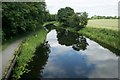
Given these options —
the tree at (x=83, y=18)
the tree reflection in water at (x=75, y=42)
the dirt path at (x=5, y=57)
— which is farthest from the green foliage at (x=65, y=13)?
the dirt path at (x=5, y=57)

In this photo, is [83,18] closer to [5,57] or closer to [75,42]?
[75,42]

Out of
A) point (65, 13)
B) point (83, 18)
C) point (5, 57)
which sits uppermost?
point (65, 13)

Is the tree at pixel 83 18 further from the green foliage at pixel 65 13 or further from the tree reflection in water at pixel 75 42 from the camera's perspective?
the green foliage at pixel 65 13

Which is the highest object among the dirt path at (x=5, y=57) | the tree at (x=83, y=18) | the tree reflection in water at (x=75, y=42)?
the tree at (x=83, y=18)

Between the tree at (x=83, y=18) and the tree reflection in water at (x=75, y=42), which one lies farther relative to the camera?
the tree at (x=83, y=18)

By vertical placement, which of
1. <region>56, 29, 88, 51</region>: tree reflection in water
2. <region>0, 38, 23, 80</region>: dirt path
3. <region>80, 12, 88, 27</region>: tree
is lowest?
<region>56, 29, 88, 51</region>: tree reflection in water

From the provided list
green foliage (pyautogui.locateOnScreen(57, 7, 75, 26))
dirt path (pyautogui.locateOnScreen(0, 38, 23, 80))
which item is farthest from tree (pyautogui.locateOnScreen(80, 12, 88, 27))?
dirt path (pyautogui.locateOnScreen(0, 38, 23, 80))

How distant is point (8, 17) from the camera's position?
3562 cm

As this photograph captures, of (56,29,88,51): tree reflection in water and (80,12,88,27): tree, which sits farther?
(80,12,88,27): tree

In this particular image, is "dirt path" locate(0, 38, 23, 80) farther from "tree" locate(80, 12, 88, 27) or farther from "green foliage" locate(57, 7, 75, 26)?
"green foliage" locate(57, 7, 75, 26)

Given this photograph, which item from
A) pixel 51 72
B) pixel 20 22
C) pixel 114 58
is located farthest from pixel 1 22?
pixel 114 58

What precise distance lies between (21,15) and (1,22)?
4.87m

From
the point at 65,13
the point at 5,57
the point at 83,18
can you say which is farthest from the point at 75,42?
the point at 65,13

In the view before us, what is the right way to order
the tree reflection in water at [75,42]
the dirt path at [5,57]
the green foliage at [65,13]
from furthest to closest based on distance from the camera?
the green foliage at [65,13]
the tree reflection in water at [75,42]
the dirt path at [5,57]
